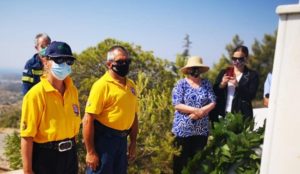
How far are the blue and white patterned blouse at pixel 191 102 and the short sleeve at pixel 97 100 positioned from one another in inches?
51.1

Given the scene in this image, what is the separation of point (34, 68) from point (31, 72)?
2.5 inches

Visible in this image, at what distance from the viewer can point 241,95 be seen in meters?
4.62

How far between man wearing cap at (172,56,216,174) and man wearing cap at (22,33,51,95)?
1.77 metres

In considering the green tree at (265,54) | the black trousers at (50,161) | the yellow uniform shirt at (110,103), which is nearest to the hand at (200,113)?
the yellow uniform shirt at (110,103)

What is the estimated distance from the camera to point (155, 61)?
21.7 ft

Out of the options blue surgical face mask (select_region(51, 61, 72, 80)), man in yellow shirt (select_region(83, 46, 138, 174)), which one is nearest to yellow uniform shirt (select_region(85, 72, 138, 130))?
man in yellow shirt (select_region(83, 46, 138, 174))

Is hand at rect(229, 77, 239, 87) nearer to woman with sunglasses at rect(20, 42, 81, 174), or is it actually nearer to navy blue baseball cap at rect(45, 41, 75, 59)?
woman with sunglasses at rect(20, 42, 81, 174)

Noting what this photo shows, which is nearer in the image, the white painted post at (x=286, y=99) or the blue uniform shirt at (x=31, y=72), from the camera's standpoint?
the white painted post at (x=286, y=99)

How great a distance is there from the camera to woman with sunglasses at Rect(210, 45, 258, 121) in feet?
15.1

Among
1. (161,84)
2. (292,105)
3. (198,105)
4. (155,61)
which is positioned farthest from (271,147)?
(155,61)

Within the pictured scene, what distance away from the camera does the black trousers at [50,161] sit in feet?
9.08

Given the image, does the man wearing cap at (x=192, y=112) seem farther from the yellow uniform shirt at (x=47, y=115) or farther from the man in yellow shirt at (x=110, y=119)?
the yellow uniform shirt at (x=47, y=115)

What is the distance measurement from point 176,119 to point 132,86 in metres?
0.98

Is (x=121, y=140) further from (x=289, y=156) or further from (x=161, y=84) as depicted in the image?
(x=161, y=84)
